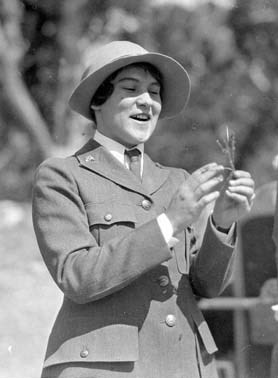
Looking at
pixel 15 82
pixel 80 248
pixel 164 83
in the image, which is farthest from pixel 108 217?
pixel 15 82

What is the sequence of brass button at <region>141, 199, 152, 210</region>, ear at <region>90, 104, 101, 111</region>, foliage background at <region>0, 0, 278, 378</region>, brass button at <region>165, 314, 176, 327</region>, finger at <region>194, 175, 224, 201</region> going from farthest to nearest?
foliage background at <region>0, 0, 278, 378</region> < ear at <region>90, 104, 101, 111</region> < brass button at <region>141, 199, 152, 210</region> < brass button at <region>165, 314, 176, 327</region> < finger at <region>194, 175, 224, 201</region>

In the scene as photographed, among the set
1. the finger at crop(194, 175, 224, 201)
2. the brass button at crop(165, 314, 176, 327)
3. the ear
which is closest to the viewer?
the finger at crop(194, 175, 224, 201)

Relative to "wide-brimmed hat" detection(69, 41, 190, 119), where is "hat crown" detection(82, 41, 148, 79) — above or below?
above

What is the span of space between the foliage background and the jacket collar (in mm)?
5560

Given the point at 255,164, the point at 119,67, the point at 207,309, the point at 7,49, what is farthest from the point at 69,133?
the point at 119,67

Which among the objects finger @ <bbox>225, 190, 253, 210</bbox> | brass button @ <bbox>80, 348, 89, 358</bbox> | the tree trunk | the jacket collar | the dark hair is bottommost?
brass button @ <bbox>80, 348, 89, 358</bbox>

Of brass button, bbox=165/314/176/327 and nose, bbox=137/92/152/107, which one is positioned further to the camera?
nose, bbox=137/92/152/107

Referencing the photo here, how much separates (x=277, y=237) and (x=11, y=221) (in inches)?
288

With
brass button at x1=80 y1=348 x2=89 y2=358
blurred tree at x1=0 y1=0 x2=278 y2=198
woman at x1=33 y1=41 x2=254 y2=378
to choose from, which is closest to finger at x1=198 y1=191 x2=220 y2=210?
woman at x1=33 y1=41 x2=254 y2=378

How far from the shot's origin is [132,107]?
89.8 inches

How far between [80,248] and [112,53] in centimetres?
64

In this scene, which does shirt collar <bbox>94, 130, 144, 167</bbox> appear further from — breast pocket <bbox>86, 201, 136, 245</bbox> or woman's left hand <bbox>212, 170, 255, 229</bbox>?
woman's left hand <bbox>212, 170, 255, 229</bbox>

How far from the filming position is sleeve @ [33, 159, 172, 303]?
6.64ft

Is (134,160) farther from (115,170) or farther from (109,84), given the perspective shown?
(109,84)
